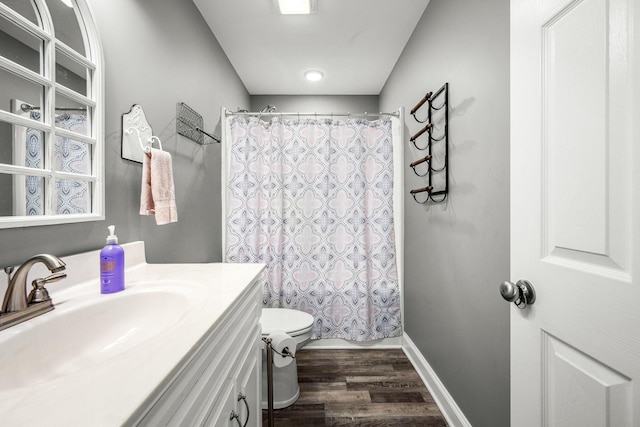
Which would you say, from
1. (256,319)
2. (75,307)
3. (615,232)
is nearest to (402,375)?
(256,319)

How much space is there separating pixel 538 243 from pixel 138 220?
142 cm

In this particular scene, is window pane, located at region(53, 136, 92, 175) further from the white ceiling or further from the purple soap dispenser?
the white ceiling

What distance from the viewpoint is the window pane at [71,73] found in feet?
→ 2.85

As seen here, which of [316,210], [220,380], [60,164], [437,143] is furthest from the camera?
[316,210]

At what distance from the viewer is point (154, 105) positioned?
4.42ft

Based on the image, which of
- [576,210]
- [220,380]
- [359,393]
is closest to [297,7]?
[576,210]

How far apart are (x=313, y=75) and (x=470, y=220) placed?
202 cm

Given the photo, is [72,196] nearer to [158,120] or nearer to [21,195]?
[21,195]

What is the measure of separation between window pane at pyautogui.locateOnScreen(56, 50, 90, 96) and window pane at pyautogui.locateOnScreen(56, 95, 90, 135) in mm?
48

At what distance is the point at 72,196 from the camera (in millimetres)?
914

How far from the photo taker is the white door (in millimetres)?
514

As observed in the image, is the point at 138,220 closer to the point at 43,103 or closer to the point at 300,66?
the point at 43,103

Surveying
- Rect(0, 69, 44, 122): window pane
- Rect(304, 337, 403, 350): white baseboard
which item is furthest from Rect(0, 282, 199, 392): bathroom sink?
Rect(304, 337, 403, 350): white baseboard

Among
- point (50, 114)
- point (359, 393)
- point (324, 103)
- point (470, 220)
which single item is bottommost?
point (359, 393)
